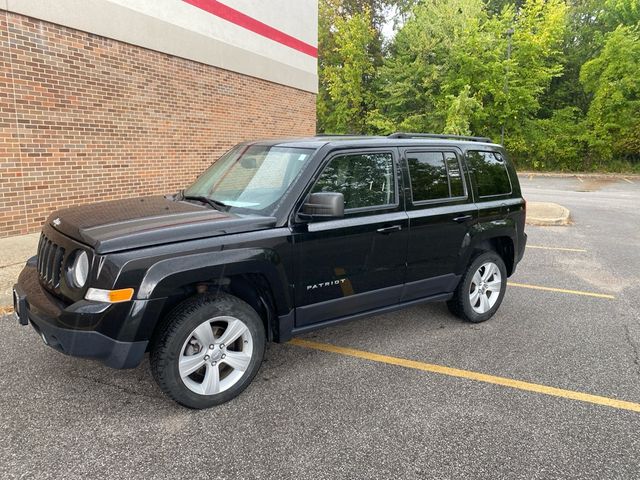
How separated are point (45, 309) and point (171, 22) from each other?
8.27m

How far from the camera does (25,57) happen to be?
709 centimetres

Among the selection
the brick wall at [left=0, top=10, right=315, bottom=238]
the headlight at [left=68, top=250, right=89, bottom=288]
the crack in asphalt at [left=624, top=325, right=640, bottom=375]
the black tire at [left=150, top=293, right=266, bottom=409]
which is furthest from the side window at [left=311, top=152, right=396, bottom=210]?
the brick wall at [left=0, top=10, right=315, bottom=238]

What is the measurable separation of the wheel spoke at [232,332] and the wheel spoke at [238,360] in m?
0.09

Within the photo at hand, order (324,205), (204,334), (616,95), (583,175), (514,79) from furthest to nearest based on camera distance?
(514,79) < (583,175) < (616,95) < (324,205) < (204,334)

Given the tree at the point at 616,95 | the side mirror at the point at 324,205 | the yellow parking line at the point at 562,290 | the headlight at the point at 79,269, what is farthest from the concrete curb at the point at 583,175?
the headlight at the point at 79,269

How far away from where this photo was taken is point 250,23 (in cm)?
1167

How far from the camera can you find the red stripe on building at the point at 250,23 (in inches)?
407

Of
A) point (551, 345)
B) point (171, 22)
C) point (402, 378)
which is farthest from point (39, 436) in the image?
point (171, 22)

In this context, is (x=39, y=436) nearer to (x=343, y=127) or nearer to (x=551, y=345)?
(x=551, y=345)

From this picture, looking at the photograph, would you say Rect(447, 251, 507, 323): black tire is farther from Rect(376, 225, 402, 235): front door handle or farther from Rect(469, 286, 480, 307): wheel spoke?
Rect(376, 225, 402, 235): front door handle

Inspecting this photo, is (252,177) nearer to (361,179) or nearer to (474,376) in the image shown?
(361,179)

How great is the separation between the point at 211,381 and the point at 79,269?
1.09m

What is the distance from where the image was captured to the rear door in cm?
402

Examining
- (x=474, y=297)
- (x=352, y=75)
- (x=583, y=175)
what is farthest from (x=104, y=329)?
(x=352, y=75)
